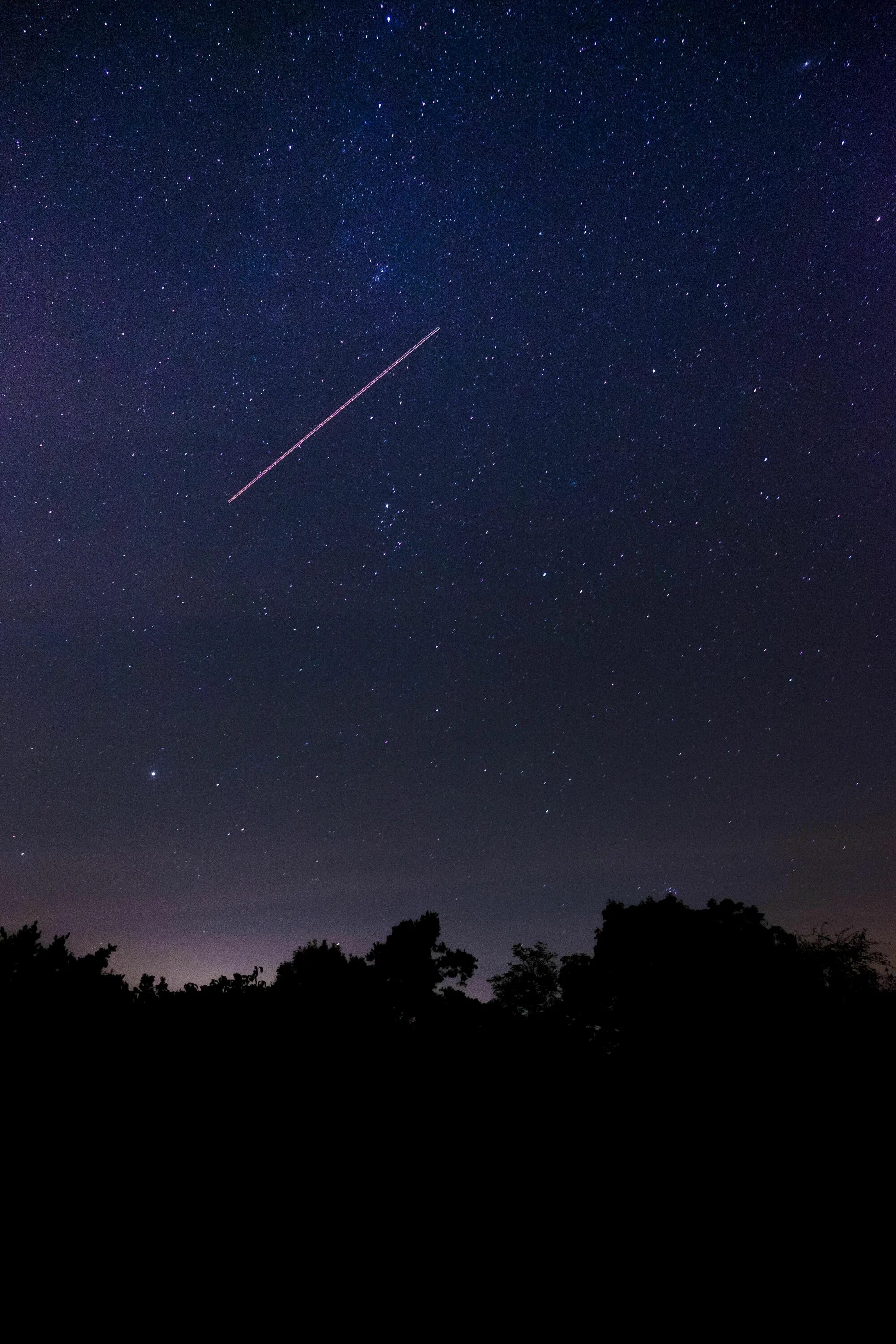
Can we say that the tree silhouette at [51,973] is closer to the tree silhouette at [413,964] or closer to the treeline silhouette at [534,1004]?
the treeline silhouette at [534,1004]

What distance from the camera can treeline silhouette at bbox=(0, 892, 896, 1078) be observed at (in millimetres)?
15539

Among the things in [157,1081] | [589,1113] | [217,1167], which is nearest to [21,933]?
[157,1081]

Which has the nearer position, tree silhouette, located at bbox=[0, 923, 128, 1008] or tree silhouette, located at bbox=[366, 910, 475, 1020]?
tree silhouette, located at bbox=[0, 923, 128, 1008]

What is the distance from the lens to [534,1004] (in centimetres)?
3631

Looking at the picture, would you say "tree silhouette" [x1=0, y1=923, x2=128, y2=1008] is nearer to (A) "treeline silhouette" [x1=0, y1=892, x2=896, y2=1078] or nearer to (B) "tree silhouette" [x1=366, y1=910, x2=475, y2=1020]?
(A) "treeline silhouette" [x1=0, y1=892, x2=896, y2=1078]

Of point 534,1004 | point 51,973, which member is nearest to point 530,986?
point 534,1004

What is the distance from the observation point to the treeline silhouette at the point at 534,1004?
51.0 feet

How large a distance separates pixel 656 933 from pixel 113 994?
23.0 metres

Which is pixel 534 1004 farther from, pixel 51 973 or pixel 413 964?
pixel 51 973

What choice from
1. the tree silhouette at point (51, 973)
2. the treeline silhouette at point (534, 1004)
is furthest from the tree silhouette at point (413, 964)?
the tree silhouette at point (51, 973)

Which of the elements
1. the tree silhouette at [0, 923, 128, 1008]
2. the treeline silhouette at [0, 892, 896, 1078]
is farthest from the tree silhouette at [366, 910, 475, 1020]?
the tree silhouette at [0, 923, 128, 1008]

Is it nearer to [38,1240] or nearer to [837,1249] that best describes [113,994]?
[38,1240]

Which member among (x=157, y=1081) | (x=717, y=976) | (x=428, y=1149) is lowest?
(x=428, y=1149)

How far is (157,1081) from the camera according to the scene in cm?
1298
